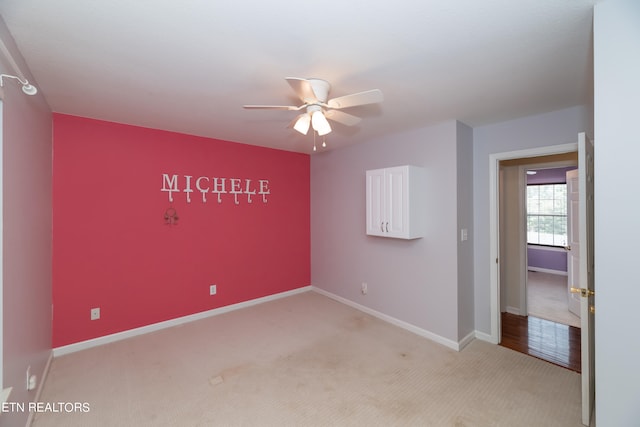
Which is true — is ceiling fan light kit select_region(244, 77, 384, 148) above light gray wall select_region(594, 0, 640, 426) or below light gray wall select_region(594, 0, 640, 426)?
above

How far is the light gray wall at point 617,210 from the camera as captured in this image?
121 cm

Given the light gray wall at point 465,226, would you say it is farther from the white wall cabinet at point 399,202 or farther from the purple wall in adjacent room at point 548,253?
the purple wall in adjacent room at point 548,253

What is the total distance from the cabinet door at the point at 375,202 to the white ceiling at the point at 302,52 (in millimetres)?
933

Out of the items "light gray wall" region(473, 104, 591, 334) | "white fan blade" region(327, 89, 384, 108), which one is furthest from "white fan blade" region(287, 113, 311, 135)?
"light gray wall" region(473, 104, 591, 334)

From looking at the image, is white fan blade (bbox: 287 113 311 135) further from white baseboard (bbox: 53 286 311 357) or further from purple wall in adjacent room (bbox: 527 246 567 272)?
purple wall in adjacent room (bbox: 527 246 567 272)

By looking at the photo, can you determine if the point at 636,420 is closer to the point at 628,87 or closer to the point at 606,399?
the point at 606,399

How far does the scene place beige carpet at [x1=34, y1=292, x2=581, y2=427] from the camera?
6.59 feet

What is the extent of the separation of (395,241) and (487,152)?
1.47 meters

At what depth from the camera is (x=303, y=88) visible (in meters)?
1.76

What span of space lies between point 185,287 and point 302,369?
1.97 m

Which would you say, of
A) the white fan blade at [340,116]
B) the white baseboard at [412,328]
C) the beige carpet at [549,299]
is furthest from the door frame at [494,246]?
the white fan blade at [340,116]

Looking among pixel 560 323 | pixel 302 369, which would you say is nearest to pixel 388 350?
pixel 302 369

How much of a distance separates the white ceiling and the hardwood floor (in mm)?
2446

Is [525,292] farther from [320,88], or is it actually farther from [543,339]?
[320,88]
